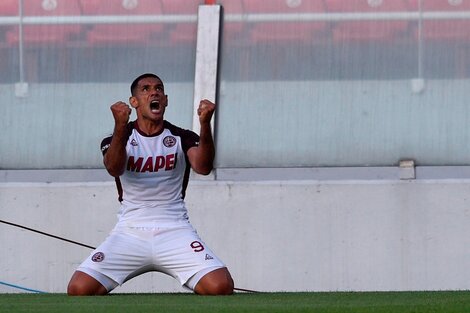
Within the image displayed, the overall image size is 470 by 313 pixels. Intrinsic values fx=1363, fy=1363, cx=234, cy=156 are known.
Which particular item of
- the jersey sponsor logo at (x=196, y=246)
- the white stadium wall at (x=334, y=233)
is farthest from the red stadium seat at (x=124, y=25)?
the jersey sponsor logo at (x=196, y=246)

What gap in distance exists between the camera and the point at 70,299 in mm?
7980

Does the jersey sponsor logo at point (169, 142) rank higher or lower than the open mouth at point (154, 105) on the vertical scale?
lower

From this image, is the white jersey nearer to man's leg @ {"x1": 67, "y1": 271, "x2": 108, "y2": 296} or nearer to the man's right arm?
the man's right arm

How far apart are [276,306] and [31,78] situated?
5673 millimetres

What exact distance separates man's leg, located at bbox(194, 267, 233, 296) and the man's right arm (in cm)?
84

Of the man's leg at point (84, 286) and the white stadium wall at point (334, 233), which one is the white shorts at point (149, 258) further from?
the white stadium wall at point (334, 233)

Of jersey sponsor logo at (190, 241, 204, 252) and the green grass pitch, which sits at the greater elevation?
jersey sponsor logo at (190, 241, 204, 252)

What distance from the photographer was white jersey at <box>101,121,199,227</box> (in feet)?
28.3

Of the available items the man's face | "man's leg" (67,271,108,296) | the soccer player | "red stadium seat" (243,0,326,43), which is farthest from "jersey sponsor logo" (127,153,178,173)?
"red stadium seat" (243,0,326,43)

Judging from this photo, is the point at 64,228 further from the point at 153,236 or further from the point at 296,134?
the point at 153,236

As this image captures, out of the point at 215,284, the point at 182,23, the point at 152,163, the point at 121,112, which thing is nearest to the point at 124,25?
the point at 182,23

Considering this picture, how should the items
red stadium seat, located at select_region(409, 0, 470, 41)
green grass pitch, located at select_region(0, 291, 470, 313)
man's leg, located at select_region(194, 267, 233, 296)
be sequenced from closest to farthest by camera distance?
green grass pitch, located at select_region(0, 291, 470, 313) → man's leg, located at select_region(194, 267, 233, 296) → red stadium seat, located at select_region(409, 0, 470, 41)

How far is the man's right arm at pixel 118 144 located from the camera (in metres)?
8.02

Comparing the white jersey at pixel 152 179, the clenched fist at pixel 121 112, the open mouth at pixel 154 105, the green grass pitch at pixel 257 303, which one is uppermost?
the open mouth at pixel 154 105
